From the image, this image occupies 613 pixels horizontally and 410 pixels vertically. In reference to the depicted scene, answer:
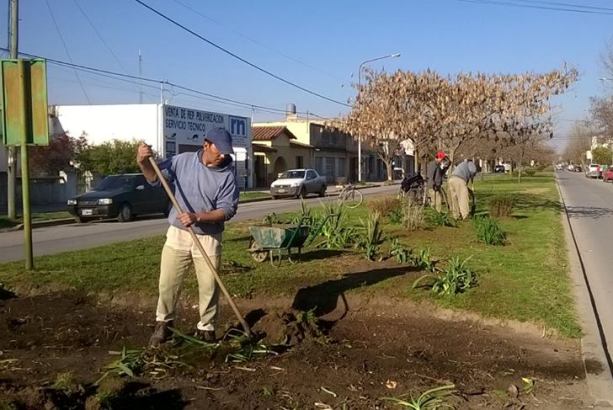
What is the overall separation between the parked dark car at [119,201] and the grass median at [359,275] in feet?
31.3

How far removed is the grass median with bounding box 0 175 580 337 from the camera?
7.52 metres

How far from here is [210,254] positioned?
19.1 ft

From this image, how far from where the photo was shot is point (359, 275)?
888cm

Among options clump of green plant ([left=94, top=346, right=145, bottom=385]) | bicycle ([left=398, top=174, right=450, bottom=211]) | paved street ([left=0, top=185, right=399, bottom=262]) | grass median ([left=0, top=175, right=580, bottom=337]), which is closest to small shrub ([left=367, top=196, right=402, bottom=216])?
bicycle ([left=398, top=174, right=450, bottom=211])

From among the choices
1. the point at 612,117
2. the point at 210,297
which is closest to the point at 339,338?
the point at 210,297

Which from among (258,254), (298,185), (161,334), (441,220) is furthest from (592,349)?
(298,185)

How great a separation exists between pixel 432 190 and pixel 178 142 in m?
23.3

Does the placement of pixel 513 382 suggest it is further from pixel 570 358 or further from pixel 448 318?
pixel 448 318

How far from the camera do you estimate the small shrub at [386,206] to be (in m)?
17.2

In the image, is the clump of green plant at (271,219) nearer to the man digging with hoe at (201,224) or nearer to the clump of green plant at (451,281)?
the clump of green plant at (451,281)

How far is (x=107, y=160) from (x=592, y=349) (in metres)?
29.6

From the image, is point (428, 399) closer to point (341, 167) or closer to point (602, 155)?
point (341, 167)

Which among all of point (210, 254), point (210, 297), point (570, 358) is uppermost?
point (210, 254)

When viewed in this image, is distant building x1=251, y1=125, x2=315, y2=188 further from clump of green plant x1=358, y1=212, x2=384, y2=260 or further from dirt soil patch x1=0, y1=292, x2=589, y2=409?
dirt soil patch x1=0, y1=292, x2=589, y2=409
